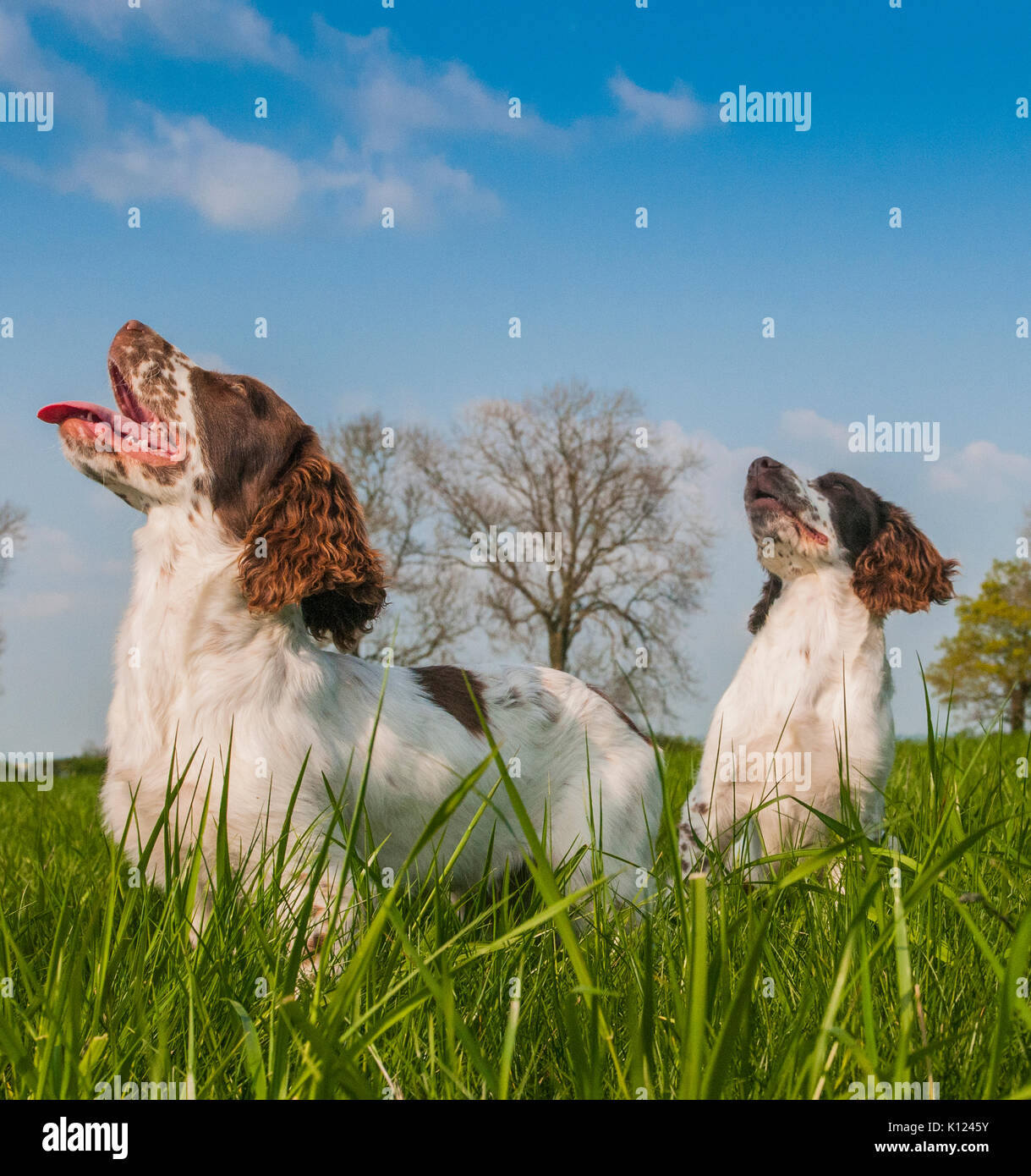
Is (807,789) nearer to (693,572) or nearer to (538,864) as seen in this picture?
(538,864)

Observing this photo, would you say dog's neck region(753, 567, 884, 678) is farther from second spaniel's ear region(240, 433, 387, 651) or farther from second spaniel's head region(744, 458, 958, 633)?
second spaniel's ear region(240, 433, 387, 651)

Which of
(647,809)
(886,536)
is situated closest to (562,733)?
(647,809)

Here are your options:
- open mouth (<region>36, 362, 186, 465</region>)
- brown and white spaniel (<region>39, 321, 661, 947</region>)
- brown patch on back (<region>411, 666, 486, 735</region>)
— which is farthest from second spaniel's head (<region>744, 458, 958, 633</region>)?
open mouth (<region>36, 362, 186, 465</region>)

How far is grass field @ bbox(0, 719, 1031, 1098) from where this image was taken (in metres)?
1.50

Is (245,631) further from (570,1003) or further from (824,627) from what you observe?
(824,627)

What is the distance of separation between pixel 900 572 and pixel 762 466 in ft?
2.79

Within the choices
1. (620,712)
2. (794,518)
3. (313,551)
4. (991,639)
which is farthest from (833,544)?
(991,639)

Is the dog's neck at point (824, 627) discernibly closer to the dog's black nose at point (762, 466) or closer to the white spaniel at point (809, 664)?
the white spaniel at point (809, 664)

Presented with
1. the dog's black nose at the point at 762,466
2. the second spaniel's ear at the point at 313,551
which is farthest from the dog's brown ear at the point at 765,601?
the second spaniel's ear at the point at 313,551

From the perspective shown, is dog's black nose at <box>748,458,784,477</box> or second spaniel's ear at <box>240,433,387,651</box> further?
dog's black nose at <box>748,458,784,477</box>

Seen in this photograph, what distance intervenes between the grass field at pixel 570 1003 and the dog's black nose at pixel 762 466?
229cm

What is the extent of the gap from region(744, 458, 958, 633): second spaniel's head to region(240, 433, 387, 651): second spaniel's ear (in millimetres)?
2008

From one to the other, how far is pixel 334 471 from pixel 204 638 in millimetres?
822
